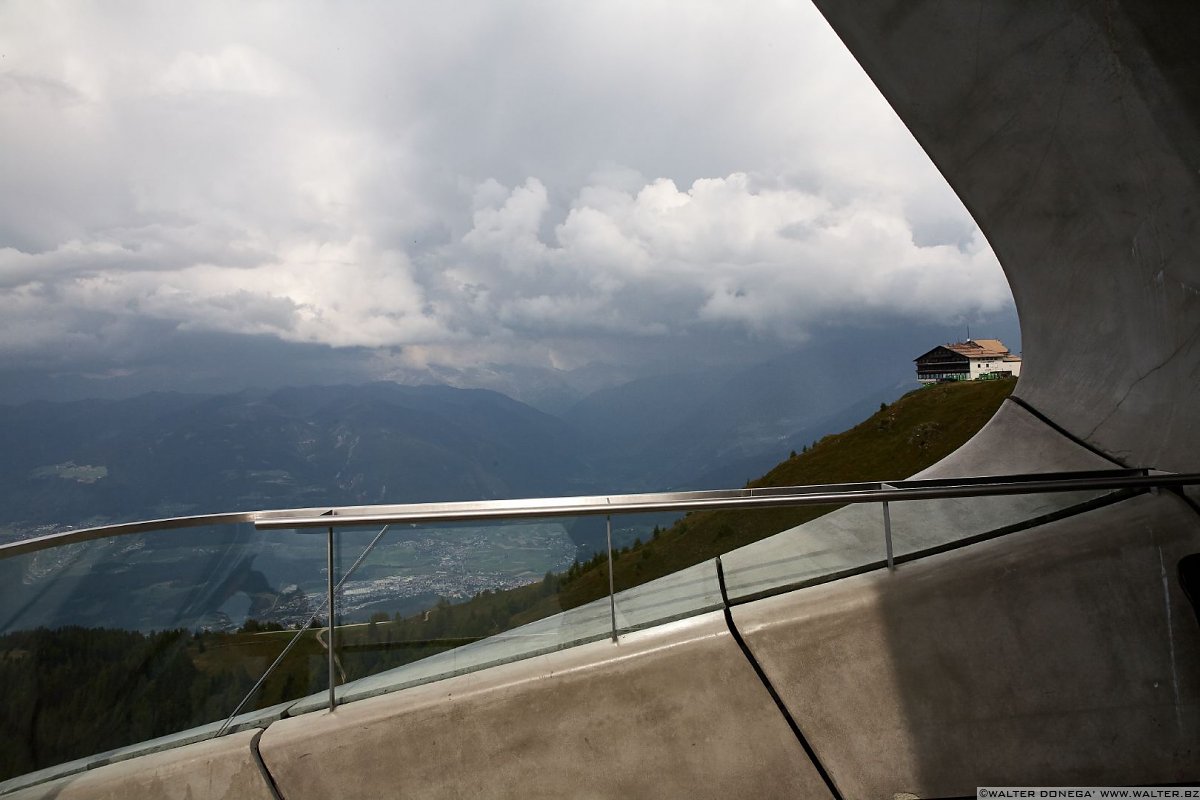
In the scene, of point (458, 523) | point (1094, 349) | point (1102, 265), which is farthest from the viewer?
point (1094, 349)

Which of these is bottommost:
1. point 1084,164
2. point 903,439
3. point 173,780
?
point 173,780

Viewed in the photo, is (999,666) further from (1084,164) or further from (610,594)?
(1084,164)

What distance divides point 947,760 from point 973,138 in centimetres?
491

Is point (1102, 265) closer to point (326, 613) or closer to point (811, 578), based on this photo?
point (811, 578)

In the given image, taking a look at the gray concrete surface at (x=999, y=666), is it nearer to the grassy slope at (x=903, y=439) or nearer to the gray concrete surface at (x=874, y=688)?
the gray concrete surface at (x=874, y=688)

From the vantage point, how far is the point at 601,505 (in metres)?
3.31

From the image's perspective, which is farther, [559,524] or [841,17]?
[841,17]

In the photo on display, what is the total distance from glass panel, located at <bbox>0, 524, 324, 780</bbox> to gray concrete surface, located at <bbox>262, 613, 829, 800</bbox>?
413 millimetres

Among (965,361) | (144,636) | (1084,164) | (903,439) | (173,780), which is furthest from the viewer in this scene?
(965,361)

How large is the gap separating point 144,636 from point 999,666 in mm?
4279

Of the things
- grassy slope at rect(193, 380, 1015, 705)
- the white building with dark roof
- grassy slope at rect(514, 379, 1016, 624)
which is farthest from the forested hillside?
the white building with dark roof

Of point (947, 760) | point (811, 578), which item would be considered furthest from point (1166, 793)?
point (811, 578)

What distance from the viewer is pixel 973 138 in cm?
564

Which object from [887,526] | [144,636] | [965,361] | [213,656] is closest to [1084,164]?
[887,526]
